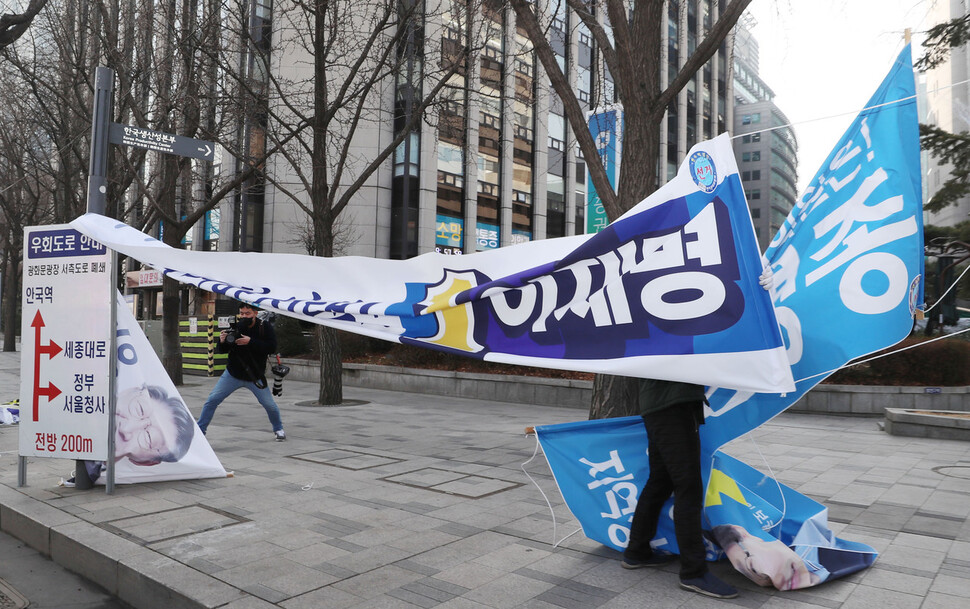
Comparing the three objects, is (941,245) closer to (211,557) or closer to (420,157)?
(211,557)

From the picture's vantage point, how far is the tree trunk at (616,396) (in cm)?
744

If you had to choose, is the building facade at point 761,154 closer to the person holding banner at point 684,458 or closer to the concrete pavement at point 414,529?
the concrete pavement at point 414,529

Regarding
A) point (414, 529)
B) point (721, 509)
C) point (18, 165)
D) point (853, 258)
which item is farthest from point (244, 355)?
point (18, 165)

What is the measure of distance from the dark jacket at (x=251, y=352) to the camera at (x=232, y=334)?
0.15 feet

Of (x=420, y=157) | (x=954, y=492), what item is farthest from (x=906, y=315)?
(x=420, y=157)

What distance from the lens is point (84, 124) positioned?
17.5 meters

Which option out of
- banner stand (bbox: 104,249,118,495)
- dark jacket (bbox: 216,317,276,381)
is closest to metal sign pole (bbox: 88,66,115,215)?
banner stand (bbox: 104,249,118,495)

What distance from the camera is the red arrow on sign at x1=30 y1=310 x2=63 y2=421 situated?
608 cm

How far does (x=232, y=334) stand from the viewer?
814 centimetres

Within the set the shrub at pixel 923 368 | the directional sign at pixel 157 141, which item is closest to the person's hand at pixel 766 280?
the directional sign at pixel 157 141

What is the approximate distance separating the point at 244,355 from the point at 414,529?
4276mm

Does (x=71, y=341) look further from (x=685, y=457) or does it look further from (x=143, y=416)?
(x=685, y=457)

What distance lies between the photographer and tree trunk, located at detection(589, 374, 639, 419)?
4.04 m

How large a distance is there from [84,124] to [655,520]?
18.7m
